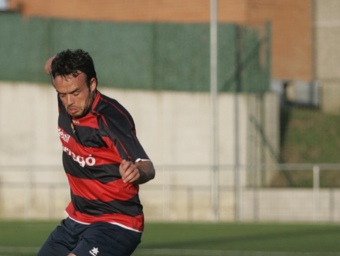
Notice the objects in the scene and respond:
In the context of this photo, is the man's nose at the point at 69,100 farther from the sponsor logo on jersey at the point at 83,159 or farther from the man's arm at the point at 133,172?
the man's arm at the point at 133,172

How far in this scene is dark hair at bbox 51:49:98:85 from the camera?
8023mm

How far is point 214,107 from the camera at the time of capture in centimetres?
2709

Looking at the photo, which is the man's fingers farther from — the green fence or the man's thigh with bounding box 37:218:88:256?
the green fence

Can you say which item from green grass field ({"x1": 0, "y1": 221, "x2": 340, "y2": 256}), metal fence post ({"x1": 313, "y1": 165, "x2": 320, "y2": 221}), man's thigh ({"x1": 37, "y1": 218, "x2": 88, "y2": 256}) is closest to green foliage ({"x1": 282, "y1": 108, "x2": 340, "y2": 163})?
metal fence post ({"x1": 313, "y1": 165, "x2": 320, "y2": 221})

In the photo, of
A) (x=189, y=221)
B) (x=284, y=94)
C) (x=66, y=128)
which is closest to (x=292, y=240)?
(x=189, y=221)

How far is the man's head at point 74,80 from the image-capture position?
315 inches

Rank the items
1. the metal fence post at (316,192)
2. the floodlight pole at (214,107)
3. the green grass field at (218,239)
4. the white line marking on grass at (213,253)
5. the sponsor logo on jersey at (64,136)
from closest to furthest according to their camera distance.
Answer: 1. the sponsor logo on jersey at (64,136)
2. the white line marking on grass at (213,253)
3. the green grass field at (218,239)
4. the metal fence post at (316,192)
5. the floodlight pole at (214,107)

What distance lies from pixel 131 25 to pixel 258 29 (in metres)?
3.07

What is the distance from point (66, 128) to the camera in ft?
27.7

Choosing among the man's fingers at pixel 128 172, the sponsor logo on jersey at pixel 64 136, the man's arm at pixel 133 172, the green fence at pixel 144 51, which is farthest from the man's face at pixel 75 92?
the green fence at pixel 144 51

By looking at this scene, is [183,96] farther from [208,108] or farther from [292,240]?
[292,240]

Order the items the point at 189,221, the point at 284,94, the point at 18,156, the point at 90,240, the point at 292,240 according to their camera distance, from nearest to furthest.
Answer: the point at 90,240
the point at 292,240
the point at 189,221
the point at 18,156
the point at 284,94

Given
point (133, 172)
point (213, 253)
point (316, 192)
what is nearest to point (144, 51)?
point (316, 192)

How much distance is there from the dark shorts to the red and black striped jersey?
0.06m
